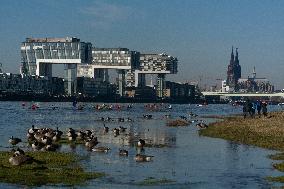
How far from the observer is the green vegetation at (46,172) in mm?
26016

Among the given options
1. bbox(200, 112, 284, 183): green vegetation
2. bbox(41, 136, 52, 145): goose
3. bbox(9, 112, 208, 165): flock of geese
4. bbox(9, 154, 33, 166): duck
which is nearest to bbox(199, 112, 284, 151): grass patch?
bbox(200, 112, 284, 183): green vegetation

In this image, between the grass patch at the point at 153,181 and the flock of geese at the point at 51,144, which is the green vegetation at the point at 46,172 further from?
the grass patch at the point at 153,181

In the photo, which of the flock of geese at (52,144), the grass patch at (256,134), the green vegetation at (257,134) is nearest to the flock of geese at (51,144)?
the flock of geese at (52,144)

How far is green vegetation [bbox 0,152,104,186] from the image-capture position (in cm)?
2602

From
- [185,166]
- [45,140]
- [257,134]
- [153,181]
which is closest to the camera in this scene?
[153,181]

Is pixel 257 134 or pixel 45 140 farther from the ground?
pixel 45 140

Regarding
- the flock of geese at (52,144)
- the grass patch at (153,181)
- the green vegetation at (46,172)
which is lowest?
the grass patch at (153,181)

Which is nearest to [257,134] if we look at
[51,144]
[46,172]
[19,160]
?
[51,144]

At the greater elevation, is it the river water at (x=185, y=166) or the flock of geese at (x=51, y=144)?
the flock of geese at (x=51, y=144)

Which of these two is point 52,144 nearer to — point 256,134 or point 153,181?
point 153,181

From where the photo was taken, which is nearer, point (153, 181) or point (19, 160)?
point (153, 181)

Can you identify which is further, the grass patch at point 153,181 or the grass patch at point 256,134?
the grass patch at point 256,134

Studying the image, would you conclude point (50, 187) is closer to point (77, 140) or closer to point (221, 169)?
point (221, 169)

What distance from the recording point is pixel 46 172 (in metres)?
28.4
